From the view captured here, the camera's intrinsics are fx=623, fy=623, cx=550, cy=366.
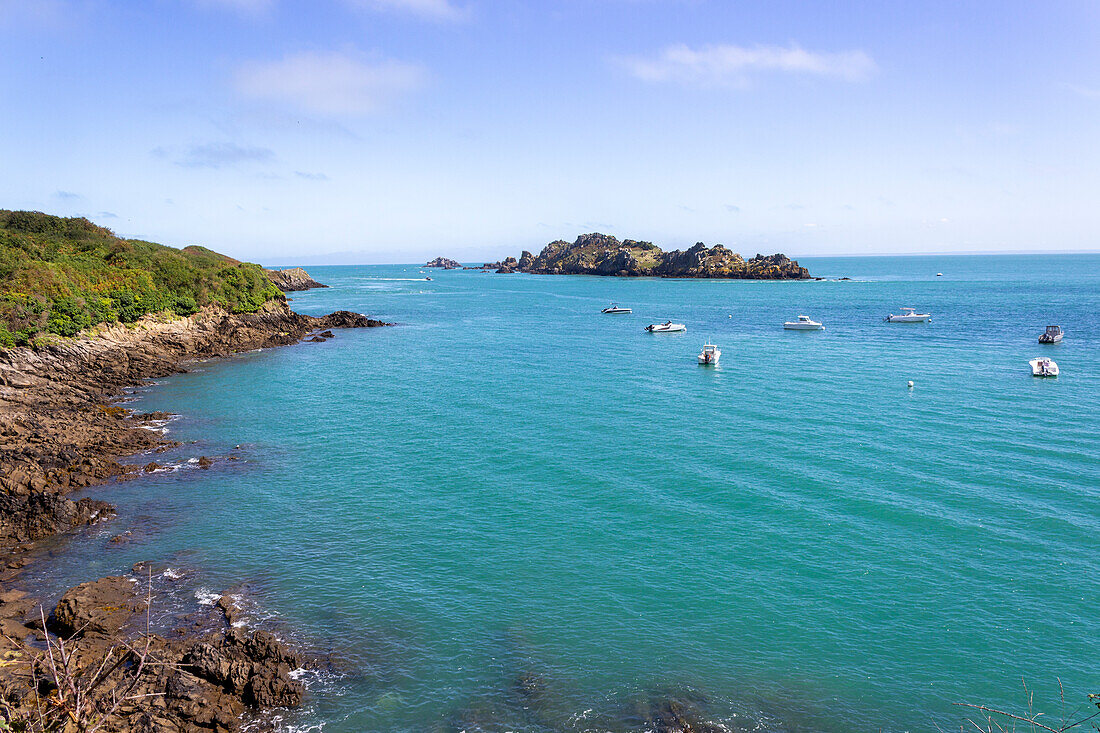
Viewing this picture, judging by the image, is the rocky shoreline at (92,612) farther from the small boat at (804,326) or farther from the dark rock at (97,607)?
the small boat at (804,326)

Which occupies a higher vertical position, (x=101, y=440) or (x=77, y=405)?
(x=77, y=405)

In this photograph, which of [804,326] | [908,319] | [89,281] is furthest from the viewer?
[908,319]

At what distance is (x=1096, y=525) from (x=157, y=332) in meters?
86.4

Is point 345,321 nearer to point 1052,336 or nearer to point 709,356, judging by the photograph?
point 709,356

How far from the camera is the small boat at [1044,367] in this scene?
5959 cm

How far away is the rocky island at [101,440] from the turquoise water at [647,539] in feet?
7.21

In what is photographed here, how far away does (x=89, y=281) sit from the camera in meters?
67.8

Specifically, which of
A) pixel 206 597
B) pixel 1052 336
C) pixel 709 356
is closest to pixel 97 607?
pixel 206 597

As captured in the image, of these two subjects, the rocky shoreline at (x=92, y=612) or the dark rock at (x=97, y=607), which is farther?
the dark rock at (x=97, y=607)

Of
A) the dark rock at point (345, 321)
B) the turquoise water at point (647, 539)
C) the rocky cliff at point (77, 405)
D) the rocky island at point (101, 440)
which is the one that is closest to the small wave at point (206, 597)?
the turquoise water at point (647, 539)

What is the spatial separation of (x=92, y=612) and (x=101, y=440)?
2216 cm

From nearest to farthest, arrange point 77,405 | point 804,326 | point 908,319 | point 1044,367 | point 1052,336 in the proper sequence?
point 77,405 < point 1044,367 < point 1052,336 < point 804,326 < point 908,319

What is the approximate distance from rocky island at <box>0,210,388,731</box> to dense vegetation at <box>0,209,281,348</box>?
21 cm

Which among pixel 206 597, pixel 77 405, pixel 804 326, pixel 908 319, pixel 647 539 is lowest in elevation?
pixel 206 597
